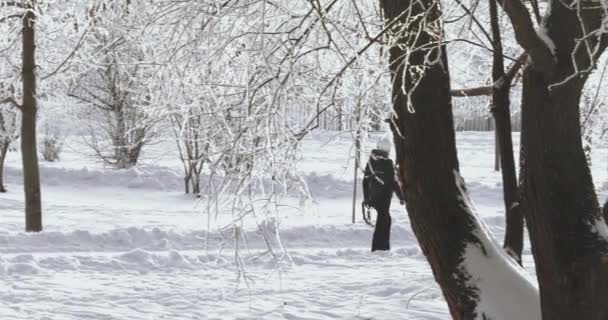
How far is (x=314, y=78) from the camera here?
5109 mm

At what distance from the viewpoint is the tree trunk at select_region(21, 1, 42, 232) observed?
39.7 ft

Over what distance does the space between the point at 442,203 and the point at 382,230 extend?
7210 mm

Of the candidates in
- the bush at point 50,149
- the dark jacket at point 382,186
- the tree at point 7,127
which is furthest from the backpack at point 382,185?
the bush at point 50,149

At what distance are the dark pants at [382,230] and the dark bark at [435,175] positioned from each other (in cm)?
678

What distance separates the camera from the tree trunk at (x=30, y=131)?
12094 millimetres

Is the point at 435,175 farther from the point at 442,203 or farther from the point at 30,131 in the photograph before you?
the point at 30,131

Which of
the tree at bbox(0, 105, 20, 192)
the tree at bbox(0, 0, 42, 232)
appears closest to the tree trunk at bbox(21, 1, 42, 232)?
the tree at bbox(0, 0, 42, 232)

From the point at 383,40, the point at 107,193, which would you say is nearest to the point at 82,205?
the point at 107,193

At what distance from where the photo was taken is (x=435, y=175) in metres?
3.87

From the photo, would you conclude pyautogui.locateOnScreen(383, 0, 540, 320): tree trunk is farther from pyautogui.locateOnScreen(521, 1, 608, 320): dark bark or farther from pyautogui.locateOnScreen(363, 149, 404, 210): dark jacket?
pyautogui.locateOnScreen(363, 149, 404, 210): dark jacket

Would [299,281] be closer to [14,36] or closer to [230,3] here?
[230,3]

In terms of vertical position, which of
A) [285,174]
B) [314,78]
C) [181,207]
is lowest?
[181,207]

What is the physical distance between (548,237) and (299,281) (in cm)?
→ 555

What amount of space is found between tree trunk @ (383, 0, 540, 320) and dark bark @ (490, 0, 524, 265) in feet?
1.22
